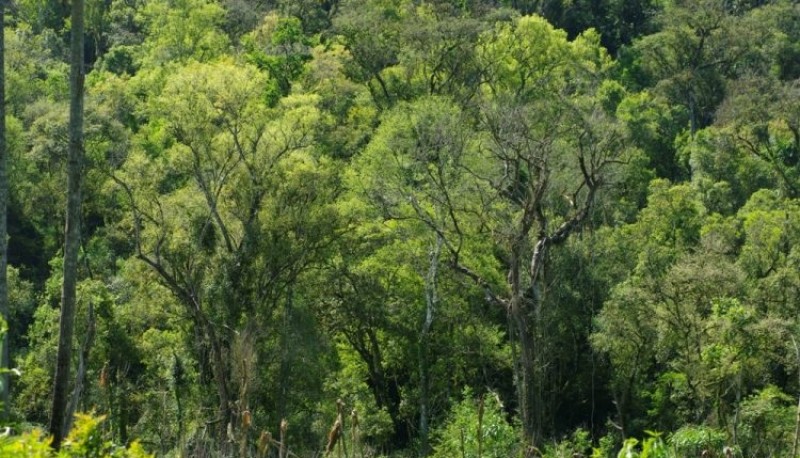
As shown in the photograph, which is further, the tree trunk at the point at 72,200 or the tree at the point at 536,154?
the tree at the point at 536,154

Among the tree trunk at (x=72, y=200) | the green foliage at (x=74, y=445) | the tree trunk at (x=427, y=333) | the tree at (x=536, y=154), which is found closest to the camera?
the green foliage at (x=74, y=445)

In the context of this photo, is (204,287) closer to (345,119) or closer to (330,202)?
(330,202)

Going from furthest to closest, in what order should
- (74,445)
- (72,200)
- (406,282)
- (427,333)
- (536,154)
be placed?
(406,282) → (427,333) → (536,154) → (72,200) → (74,445)

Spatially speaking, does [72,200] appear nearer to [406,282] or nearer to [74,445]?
[74,445]

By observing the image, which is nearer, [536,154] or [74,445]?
[74,445]

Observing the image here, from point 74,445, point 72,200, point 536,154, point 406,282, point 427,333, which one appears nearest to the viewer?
point 74,445

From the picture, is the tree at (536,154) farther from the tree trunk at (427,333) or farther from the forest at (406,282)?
the tree trunk at (427,333)

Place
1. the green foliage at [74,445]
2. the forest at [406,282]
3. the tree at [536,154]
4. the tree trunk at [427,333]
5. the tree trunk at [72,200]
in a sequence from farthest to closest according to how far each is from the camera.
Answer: the tree trunk at [427,333]
the forest at [406,282]
the tree at [536,154]
the tree trunk at [72,200]
the green foliage at [74,445]

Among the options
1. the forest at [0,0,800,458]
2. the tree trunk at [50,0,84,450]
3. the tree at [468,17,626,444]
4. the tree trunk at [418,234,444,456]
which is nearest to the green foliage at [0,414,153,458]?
the tree trunk at [50,0,84,450]

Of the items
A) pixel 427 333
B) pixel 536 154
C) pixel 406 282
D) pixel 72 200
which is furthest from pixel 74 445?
pixel 406 282

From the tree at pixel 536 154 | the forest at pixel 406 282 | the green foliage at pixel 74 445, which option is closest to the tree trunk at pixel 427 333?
the forest at pixel 406 282

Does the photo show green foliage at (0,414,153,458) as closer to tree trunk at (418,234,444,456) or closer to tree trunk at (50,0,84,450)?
tree trunk at (50,0,84,450)

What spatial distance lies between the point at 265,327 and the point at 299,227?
2665 millimetres

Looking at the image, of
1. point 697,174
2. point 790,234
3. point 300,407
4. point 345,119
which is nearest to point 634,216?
point 697,174
